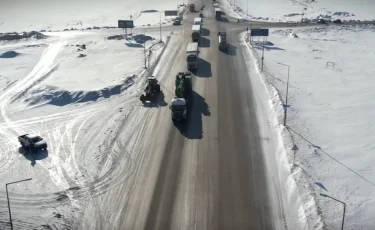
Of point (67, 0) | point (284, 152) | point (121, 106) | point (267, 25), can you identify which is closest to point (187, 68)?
point (121, 106)

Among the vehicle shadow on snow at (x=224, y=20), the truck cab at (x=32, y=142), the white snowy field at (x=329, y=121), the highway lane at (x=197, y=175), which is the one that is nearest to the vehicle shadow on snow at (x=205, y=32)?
the vehicle shadow on snow at (x=224, y=20)

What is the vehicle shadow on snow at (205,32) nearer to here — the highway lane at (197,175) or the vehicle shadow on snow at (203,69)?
the vehicle shadow on snow at (203,69)

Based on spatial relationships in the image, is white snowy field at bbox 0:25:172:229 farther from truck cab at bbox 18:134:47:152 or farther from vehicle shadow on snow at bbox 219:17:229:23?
vehicle shadow on snow at bbox 219:17:229:23

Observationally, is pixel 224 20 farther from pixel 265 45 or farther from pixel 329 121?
pixel 329 121

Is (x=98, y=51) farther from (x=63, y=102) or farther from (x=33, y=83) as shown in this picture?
(x=63, y=102)

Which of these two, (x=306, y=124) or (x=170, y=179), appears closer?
(x=170, y=179)

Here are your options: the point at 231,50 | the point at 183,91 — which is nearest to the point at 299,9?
the point at 231,50
